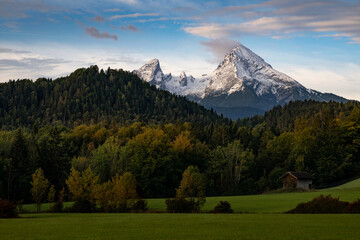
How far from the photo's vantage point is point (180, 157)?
129000mm

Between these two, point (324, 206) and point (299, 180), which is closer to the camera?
point (324, 206)

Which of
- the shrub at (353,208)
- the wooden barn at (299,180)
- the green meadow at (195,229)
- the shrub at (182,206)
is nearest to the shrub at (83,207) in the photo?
the shrub at (182,206)

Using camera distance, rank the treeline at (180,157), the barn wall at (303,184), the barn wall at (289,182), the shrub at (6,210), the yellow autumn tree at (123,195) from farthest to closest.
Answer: the barn wall at (289,182), the barn wall at (303,184), the treeline at (180,157), the yellow autumn tree at (123,195), the shrub at (6,210)

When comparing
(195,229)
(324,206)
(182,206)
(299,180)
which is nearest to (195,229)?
(195,229)

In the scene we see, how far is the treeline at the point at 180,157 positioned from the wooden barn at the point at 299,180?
7.17m

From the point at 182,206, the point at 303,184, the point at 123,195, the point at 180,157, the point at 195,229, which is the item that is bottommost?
the point at 303,184

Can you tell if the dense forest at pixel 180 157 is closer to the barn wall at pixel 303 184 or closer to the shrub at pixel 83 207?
the barn wall at pixel 303 184

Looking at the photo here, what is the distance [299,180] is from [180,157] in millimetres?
33340

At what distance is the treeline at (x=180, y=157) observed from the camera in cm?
10869

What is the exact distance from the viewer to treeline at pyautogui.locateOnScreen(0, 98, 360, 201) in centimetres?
10869

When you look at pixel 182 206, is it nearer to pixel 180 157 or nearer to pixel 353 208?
pixel 353 208

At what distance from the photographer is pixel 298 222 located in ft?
146

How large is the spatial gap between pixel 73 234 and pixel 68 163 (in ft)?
288

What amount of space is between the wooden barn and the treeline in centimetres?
717
